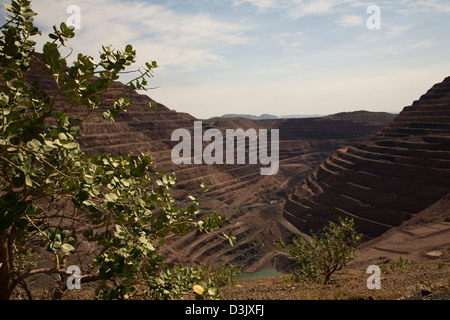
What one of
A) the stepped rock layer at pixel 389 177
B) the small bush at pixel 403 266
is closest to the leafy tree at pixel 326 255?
the small bush at pixel 403 266

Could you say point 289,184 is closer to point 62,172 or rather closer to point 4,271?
point 4,271

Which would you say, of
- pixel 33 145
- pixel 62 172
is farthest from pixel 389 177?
pixel 33 145

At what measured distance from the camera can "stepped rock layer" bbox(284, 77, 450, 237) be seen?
4072 cm

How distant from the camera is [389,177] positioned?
4494 cm

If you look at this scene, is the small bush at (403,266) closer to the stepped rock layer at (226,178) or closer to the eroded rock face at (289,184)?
the stepped rock layer at (226,178)

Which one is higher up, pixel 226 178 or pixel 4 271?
pixel 4 271

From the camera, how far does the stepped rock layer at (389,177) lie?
134 feet

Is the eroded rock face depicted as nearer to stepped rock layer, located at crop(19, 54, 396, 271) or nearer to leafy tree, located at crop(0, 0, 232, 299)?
stepped rock layer, located at crop(19, 54, 396, 271)

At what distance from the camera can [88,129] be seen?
59.4m

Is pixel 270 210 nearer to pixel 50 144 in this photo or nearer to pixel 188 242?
pixel 188 242

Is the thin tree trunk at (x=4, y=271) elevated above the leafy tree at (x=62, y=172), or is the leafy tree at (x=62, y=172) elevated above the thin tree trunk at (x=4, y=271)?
the leafy tree at (x=62, y=172)

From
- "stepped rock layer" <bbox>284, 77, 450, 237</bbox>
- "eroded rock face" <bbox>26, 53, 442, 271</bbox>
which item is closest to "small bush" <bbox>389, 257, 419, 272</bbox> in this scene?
"eroded rock face" <bbox>26, 53, 442, 271</bbox>

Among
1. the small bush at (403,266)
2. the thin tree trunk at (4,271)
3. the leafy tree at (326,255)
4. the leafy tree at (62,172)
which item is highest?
the leafy tree at (62,172)

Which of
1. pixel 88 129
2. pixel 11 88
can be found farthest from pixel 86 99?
pixel 88 129
